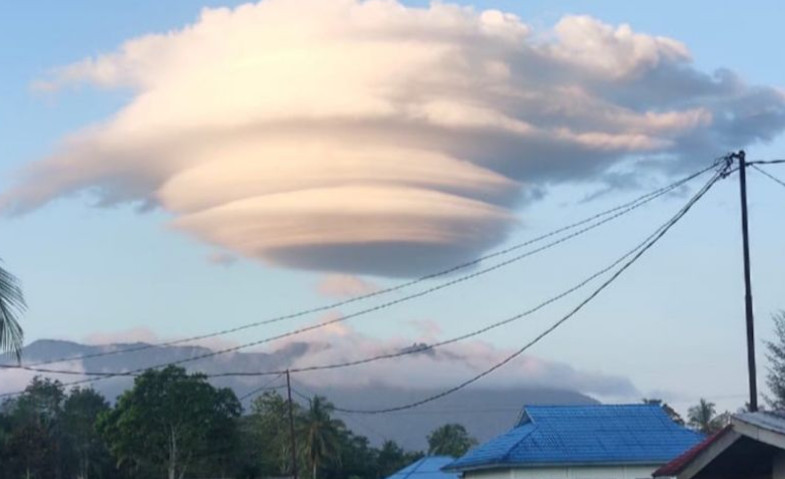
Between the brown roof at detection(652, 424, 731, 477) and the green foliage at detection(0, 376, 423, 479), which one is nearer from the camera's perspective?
the brown roof at detection(652, 424, 731, 477)

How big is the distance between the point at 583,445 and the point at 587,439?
0.47 metres

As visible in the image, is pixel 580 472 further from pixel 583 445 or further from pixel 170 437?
pixel 170 437

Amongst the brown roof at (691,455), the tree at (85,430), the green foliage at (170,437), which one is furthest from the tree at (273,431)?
the brown roof at (691,455)

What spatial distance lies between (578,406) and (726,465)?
29193 mm

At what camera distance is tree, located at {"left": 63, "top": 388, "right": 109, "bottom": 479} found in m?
115

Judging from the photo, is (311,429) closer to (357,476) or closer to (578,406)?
(357,476)

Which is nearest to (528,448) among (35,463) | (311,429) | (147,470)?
(35,463)

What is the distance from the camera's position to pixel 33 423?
349 ft

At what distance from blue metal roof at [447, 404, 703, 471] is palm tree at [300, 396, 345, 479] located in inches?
2871

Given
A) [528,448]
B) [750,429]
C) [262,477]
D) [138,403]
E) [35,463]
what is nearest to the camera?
[750,429]

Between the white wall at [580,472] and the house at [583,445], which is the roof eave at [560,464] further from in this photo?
the white wall at [580,472]

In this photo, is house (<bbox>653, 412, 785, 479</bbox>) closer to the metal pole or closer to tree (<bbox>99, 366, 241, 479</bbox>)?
the metal pole

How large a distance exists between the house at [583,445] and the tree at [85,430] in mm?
68187

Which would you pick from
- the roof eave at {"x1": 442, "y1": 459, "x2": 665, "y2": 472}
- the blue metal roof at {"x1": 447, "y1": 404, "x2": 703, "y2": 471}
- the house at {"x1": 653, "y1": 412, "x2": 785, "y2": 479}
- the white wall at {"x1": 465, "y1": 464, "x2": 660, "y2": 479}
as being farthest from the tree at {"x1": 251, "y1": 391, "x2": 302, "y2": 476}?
the house at {"x1": 653, "y1": 412, "x2": 785, "y2": 479}
